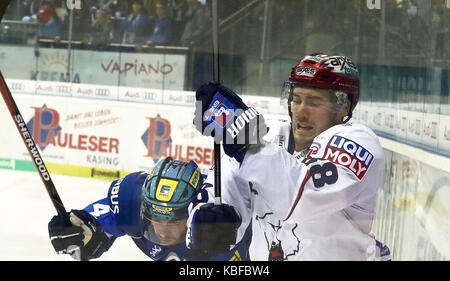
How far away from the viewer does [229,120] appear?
172 centimetres

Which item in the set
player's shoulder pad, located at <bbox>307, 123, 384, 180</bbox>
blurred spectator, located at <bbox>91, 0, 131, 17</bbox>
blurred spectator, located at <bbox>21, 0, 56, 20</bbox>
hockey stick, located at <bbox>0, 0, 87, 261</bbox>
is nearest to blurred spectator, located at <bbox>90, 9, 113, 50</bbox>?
blurred spectator, located at <bbox>91, 0, 131, 17</bbox>

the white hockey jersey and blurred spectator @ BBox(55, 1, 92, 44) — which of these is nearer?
the white hockey jersey

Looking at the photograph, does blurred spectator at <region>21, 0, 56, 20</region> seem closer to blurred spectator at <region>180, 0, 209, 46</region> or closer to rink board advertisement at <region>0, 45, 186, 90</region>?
rink board advertisement at <region>0, 45, 186, 90</region>

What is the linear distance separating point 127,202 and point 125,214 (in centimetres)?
3

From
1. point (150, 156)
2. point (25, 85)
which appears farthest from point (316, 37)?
point (25, 85)

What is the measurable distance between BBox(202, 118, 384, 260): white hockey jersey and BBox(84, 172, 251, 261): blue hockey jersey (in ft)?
0.78

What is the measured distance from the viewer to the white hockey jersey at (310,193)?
171 cm

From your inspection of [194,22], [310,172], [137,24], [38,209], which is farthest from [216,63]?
[38,209]

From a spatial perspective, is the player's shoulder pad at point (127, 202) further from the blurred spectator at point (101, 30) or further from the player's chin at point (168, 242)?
the blurred spectator at point (101, 30)

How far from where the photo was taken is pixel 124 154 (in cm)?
186

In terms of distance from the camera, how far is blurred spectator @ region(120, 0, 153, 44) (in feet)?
6.28
